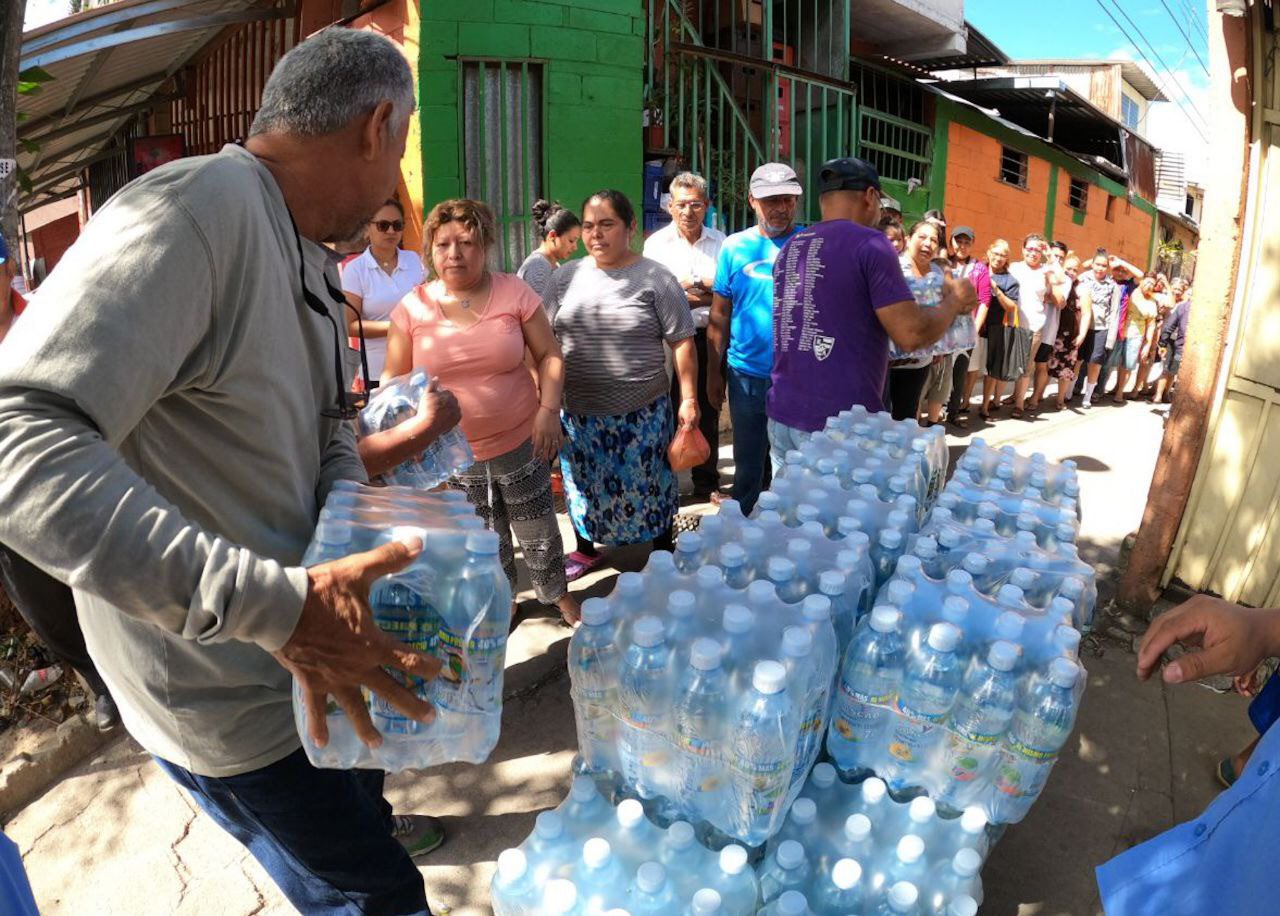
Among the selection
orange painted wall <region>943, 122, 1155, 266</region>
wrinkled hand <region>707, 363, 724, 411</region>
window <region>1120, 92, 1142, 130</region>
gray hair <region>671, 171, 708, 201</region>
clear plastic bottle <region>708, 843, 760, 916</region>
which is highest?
window <region>1120, 92, 1142, 130</region>

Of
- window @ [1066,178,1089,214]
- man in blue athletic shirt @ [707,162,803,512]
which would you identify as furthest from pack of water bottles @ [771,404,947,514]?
window @ [1066,178,1089,214]

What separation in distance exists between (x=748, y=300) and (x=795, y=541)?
2.48 m

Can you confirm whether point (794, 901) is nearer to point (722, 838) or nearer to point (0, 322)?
point (722, 838)

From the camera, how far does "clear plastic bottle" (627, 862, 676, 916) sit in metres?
1.46

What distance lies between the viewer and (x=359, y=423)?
2119mm

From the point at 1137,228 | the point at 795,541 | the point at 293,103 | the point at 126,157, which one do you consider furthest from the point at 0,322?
the point at 1137,228

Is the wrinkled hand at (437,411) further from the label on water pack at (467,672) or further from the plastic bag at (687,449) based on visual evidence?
the plastic bag at (687,449)

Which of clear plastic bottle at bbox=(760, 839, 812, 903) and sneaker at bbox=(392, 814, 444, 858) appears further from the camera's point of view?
sneaker at bbox=(392, 814, 444, 858)

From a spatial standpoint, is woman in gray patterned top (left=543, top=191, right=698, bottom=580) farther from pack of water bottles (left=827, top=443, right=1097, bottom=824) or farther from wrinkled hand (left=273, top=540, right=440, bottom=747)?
wrinkled hand (left=273, top=540, right=440, bottom=747)

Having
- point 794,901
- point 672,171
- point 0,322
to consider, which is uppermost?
point 672,171

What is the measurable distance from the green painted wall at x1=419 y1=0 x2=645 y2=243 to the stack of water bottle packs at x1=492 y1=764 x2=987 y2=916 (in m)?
5.36

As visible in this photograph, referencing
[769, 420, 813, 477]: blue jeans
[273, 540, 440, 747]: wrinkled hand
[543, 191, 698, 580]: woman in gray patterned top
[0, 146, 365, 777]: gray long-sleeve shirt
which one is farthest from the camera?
[543, 191, 698, 580]: woman in gray patterned top

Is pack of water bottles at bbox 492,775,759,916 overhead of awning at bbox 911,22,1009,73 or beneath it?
beneath

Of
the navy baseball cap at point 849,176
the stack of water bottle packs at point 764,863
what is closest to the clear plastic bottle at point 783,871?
the stack of water bottle packs at point 764,863
